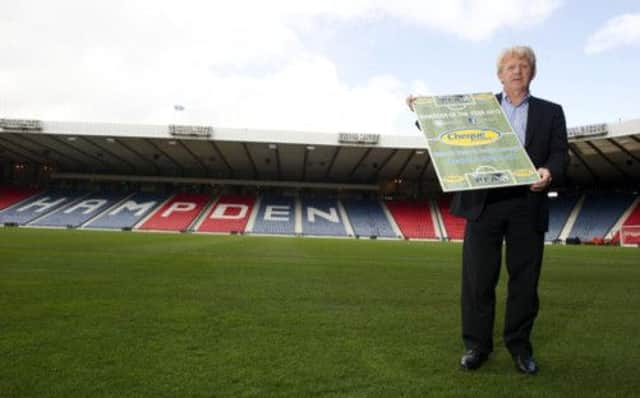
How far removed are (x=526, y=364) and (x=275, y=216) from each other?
3090 cm

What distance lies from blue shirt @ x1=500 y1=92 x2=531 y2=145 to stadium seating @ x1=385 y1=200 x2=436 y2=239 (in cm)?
2811

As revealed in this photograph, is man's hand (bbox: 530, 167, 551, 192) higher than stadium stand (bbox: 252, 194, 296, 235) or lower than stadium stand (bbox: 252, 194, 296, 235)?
higher

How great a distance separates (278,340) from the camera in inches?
112

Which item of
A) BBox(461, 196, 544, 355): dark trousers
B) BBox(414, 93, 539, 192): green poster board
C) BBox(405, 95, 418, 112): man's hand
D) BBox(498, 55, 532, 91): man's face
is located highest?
BBox(498, 55, 532, 91): man's face

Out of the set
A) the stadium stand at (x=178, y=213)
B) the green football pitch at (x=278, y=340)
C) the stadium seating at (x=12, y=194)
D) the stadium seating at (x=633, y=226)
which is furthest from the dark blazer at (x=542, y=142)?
the stadium seating at (x=12, y=194)

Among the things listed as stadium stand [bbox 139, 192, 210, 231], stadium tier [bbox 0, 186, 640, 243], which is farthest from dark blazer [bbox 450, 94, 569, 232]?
stadium stand [bbox 139, 192, 210, 231]

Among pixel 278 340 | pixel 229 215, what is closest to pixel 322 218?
pixel 229 215

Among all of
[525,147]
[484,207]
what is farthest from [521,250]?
[525,147]

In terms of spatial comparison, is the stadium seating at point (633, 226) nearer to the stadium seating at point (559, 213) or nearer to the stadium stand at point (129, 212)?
the stadium seating at point (559, 213)

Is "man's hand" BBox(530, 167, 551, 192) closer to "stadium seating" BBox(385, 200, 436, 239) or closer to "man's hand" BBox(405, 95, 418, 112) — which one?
"man's hand" BBox(405, 95, 418, 112)

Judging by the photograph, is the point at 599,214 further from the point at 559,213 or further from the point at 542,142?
the point at 542,142

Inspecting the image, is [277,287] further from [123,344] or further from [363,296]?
[123,344]

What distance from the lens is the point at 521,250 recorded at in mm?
2559

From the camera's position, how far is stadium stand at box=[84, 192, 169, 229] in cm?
2939
